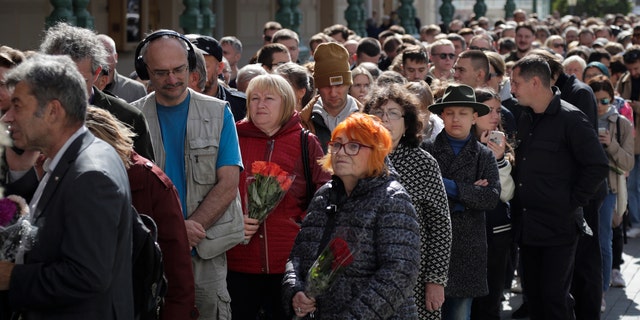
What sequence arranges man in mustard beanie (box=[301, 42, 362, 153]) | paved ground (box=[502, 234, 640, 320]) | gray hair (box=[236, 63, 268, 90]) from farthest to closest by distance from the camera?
paved ground (box=[502, 234, 640, 320]), gray hair (box=[236, 63, 268, 90]), man in mustard beanie (box=[301, 42, 362, 153])

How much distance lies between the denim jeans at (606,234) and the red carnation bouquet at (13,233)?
255 inches

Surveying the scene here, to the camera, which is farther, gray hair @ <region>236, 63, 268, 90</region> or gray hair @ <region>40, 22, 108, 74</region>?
gray hair @ <region>236, 63, 268, 90</region>

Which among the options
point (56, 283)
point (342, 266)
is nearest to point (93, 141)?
point (56, 283)

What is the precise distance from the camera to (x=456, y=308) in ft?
22.0

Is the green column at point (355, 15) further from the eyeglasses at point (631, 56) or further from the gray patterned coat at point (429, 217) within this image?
the gray patterned coat at point (429, 217)

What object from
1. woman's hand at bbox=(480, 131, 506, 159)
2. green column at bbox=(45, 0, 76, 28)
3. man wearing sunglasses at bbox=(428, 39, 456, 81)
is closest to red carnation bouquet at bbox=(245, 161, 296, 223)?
woman's hand at bbox=(480, 131, 506, 159)

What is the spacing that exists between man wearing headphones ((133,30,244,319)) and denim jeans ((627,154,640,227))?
7.73 m

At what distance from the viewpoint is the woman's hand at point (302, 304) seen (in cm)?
477

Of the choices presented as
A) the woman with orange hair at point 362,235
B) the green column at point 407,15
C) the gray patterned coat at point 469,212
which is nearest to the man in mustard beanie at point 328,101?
the gray patterned coat at point 469,212

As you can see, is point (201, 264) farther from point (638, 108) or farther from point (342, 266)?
point (638, 108)

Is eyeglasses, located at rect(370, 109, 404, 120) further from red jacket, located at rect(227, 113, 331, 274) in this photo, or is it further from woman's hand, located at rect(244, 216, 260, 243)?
woman's hand, located at rect(244, 216, 260, 243)

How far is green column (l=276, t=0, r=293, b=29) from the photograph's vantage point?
64.5ft

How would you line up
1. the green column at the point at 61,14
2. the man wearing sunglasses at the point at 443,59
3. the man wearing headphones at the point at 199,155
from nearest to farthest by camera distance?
the man wearing headphones at the point at 199,155, the man wearing sunglasses at the point at 443,59, the green column at the point at 61,14

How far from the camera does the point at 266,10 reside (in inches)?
991
